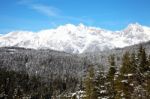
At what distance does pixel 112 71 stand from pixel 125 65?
119 inches

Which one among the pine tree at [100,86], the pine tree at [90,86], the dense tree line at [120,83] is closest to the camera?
the dense tree line at [120,83]

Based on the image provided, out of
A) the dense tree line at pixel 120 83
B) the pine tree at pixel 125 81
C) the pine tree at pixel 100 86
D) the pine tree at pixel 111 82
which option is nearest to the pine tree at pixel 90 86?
the dense tree line at pixel 120 83

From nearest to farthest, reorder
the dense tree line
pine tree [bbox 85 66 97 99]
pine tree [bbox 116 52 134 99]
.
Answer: pine tree [bbox 116 52 134 99] < the dense tree line < pine tree [bbox 85 66 97 99]

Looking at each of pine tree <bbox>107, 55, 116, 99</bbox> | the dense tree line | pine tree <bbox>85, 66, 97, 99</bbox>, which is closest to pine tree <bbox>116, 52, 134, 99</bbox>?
the dense tree line

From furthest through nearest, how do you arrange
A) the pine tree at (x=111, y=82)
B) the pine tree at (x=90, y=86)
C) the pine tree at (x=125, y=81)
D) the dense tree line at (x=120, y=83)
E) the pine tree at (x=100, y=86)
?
1. the pine tree at (x=111, y=82)
2. the pine tree at (x=100, y=86)
3. the pine tree at (x=90, y=86)
4. the dense tree line at (x=120, y=83)
5. the pine tree at (x=125, y=81)

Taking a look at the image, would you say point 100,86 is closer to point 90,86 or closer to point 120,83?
point 90,86

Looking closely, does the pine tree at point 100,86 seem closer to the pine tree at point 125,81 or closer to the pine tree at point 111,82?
the pine tree at point 111,82

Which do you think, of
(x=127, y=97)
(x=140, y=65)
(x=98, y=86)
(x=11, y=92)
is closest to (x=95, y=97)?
(x=98, y=86)

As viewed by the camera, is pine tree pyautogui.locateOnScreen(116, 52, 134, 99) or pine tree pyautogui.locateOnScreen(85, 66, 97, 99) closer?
pine tree pyautogui.locateOnScreen(116, 52, 134, 99)

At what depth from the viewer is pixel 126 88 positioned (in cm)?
4028

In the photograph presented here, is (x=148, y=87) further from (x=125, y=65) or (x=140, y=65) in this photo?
(x=140, y=65)

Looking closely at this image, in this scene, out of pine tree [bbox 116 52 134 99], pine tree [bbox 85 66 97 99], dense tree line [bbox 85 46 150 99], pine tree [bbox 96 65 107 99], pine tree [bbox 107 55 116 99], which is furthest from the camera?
pine tree [bbox 107 55 116 99]

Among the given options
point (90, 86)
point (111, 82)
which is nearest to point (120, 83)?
point (111, 82)

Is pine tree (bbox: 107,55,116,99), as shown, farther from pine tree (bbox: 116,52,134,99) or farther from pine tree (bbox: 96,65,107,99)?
pine tree (bbox: 116,52,134,99)
